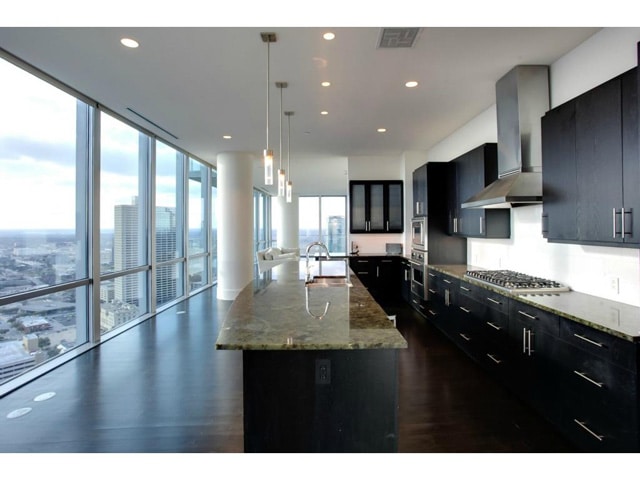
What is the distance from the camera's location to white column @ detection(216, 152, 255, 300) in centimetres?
663

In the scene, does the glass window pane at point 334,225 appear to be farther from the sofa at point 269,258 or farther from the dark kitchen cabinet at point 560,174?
the dark kitchen cabinet at point 560,174

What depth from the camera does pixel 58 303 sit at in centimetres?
350

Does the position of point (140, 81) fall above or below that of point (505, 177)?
above

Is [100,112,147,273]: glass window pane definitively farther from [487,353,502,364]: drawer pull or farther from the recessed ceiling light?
[487,353,502,364]: drawer pull

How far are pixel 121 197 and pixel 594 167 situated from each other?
5.14 metres

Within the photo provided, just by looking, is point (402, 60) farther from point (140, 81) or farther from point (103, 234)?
point (103, 234)

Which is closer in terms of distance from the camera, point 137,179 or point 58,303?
point 58,303

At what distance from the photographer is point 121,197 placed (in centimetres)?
463

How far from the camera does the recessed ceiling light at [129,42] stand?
262 cm

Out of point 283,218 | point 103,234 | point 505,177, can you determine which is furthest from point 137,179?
point 283,218

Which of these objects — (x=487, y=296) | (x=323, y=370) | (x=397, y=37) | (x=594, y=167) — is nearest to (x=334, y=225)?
(x=487, y=296)

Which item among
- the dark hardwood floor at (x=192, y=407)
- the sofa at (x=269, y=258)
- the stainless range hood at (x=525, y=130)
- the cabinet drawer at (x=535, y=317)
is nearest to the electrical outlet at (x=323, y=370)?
the dark hardwood floor at (x=192, y=407)

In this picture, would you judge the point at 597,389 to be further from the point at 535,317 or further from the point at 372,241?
the point at 372,241
